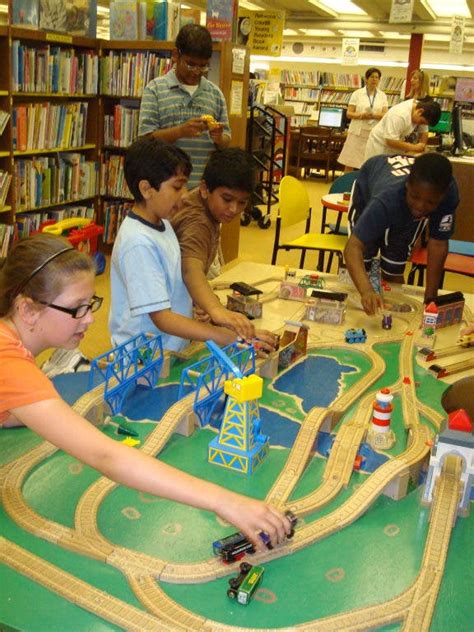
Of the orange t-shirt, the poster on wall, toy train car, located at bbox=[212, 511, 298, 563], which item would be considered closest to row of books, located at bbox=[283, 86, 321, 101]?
the poster on wall

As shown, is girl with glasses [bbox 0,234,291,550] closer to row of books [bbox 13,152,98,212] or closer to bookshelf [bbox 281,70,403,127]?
row of books [bbox 13,152,98,212]

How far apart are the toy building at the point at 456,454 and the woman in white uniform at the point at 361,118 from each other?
23.2ft

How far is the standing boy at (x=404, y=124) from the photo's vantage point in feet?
19.2

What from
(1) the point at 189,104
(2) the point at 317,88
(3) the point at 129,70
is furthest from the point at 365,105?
(2) the point at 317,88

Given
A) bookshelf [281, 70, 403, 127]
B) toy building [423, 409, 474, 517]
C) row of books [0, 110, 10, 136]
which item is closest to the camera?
toy building [423, 409, 474, 517]

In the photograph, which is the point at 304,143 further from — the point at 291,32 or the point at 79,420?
the point at 79,420

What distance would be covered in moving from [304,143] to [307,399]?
39.3ft

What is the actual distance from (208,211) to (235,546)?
167 cm

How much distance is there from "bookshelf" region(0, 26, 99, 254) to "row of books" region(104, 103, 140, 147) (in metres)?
0.14

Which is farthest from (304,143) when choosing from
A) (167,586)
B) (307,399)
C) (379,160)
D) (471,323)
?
(167,586)

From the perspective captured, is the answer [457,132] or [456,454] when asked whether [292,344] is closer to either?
[456,454]

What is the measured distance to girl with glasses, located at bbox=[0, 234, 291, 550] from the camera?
4.05ft

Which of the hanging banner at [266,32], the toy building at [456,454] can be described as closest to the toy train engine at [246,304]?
the toy building at [456,454]

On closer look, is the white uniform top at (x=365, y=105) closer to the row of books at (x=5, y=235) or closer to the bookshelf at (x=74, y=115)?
the bookshelf at (x=74, y=115)
